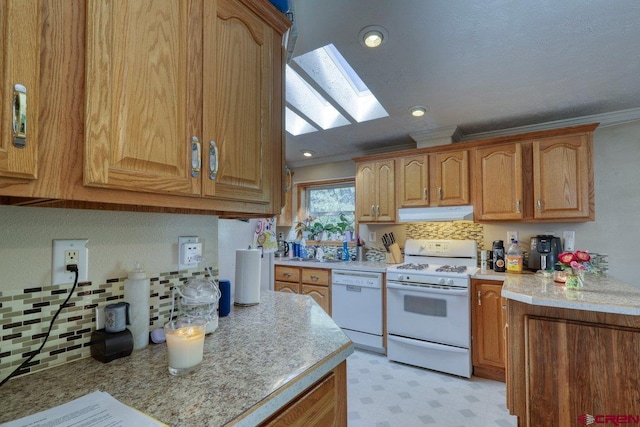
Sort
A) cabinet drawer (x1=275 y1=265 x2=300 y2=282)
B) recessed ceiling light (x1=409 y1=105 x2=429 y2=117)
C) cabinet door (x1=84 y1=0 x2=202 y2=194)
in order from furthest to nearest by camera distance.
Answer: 1. cabinet drawer (x1=275 y1=265 x2=300 y2=282)
2. recessed ceiling light (x1=409 y1=105 x2=429 y2=117)
3. cabinet door (x1=84 y1=0 x2=202 y2=194)

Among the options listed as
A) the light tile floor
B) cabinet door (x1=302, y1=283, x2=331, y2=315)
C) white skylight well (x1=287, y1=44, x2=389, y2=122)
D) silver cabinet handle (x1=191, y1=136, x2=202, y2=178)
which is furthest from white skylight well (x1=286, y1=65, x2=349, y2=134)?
Answer: the light tile floor

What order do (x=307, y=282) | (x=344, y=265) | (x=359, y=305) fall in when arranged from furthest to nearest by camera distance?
(x=307, y=282)
(x=344, y=265)
(x=359, y=305)

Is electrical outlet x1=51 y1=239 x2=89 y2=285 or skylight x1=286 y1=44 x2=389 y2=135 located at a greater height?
skylight x1=286 y1=44 x2=389 y2=135

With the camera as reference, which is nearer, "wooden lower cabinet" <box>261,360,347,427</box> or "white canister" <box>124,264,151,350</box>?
"wooden lower cabinet" <box>261,360,347,427</box>

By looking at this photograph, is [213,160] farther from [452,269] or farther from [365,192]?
[365,192]

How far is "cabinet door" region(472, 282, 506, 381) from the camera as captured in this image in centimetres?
250

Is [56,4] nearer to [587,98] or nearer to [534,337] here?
[534,337]

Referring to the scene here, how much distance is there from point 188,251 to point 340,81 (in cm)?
201

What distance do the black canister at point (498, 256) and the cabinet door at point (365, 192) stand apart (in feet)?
4.06

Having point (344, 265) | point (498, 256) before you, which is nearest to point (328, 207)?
point (344, 265)

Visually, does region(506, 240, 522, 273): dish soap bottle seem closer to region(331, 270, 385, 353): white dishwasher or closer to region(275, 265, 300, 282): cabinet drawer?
region(331, 270, 385, 353): white dishwasher

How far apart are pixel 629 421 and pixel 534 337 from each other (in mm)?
530

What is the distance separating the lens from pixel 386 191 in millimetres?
3375

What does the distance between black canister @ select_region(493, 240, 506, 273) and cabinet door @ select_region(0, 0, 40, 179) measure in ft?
10.4
